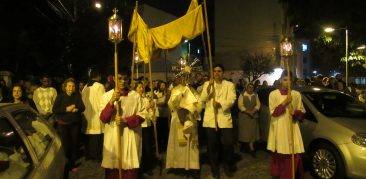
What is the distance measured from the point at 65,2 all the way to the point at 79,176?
47.3 feet

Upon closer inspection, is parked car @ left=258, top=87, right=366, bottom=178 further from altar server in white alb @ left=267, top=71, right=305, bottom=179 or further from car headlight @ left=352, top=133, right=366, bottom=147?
altar server in white alb @ left=267, top=71, right=305, bottom=179

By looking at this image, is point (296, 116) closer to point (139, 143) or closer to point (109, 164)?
point (139, 143)

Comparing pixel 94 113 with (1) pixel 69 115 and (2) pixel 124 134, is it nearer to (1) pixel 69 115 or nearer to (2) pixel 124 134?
(1) pixel 69 115

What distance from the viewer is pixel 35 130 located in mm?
4418

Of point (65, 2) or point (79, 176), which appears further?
point (65, 2)

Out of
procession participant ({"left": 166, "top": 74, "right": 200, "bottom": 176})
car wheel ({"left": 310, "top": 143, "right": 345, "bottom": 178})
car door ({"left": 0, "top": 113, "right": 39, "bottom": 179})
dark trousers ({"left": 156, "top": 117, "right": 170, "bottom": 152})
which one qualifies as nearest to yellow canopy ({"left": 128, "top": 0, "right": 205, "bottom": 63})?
procession participant ({"left": 166, "top": 74, "right": 200, "bottom": 176})

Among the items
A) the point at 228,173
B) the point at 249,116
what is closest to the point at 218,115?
the point at 228,173

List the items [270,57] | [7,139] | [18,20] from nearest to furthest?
[7,139], [18,20], [270,57]

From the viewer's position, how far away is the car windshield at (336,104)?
7.86 m

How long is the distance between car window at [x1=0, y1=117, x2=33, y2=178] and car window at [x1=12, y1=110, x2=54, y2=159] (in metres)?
0.17

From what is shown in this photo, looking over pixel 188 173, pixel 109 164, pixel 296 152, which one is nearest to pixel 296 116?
pixel 296 152

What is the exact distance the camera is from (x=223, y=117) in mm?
7586

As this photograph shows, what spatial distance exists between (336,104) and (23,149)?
6295 mm

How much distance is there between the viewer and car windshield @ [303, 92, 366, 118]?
786 cm
